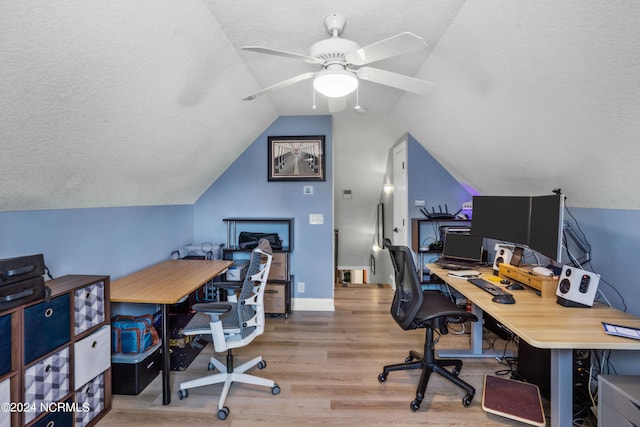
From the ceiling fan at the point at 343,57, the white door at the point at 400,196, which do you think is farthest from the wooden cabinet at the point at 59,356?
the white door at the point at 400,196

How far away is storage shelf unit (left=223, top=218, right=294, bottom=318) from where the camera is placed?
3629 millimetres

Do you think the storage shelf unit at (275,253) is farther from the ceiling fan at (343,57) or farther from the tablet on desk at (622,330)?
the tablet on desk at (622,330)

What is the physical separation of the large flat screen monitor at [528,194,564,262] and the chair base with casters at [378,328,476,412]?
0.98 meters

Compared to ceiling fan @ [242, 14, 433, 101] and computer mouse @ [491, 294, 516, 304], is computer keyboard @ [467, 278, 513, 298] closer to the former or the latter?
computer mouse @ [491, 294, 516, 304]

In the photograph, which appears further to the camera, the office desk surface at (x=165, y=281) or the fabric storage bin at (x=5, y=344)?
the office desk surface at (x=165, y=281)

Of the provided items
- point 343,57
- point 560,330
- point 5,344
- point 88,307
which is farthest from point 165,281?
point 560,330

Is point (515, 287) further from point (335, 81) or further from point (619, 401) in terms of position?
point (335, 81)

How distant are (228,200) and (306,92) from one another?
1.77m

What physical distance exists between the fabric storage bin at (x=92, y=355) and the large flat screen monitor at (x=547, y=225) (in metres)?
2.91

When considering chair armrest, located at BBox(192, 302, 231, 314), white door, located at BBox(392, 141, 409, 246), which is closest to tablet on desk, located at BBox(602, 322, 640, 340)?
chair armrest, located at BBox(192, 302, 231, 314)

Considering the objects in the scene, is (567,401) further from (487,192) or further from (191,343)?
(191,343)

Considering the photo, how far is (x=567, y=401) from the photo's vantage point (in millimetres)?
1465

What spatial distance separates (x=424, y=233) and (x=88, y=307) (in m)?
3.70

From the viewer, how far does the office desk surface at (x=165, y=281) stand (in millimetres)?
2055
